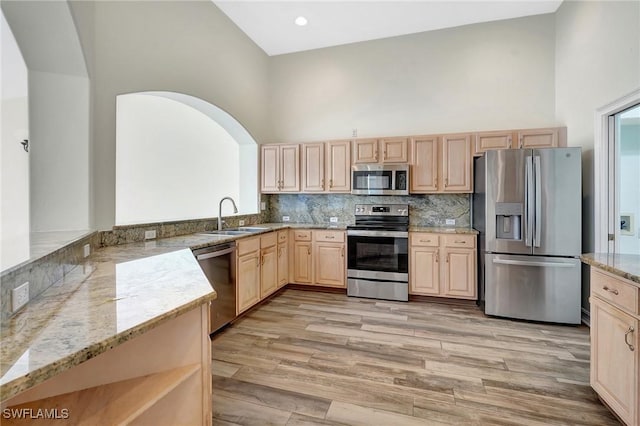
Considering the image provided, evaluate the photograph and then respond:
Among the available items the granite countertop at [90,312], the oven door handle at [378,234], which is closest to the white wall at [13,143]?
the granite countertop at [90,312]

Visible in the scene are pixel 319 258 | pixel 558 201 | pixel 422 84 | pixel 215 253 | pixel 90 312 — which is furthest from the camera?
pixel 422 84

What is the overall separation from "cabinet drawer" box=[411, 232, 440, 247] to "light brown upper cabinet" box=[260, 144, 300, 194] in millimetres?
1871

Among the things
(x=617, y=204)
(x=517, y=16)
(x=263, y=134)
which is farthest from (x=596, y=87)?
(x=263, y=134)

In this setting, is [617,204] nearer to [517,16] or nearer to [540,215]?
[540,215]

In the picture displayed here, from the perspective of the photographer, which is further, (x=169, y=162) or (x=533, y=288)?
(x=169, y=162)

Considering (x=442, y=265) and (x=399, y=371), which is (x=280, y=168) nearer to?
(x=442, y=265)

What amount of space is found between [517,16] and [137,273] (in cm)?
524

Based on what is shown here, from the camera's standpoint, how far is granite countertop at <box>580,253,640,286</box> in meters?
1.59

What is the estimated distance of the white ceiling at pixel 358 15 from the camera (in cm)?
375

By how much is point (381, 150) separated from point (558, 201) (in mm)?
2116

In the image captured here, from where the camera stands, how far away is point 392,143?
4.25 meters

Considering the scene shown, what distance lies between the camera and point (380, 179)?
422 centimetres

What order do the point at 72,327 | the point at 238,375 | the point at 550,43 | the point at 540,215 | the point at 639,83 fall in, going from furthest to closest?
1. the point at 550,43
2. the point at 540,215
3. the point at 639,83
4. the point at 238,375
5. the point at 72,327

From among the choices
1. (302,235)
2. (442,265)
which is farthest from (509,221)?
(302,235)
